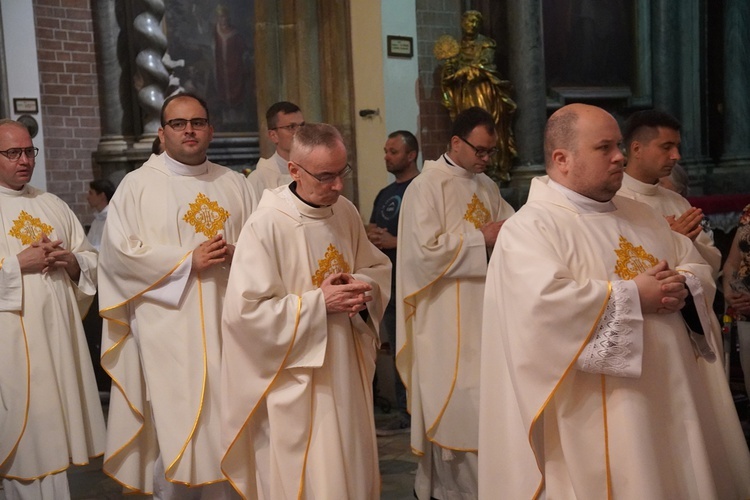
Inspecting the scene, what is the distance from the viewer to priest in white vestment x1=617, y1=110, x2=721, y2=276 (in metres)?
4.32

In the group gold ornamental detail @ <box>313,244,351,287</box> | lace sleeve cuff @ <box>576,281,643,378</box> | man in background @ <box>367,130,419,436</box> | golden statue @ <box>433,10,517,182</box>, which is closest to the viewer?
lace sleeve cuff @ <box>576,281,643,378</box>

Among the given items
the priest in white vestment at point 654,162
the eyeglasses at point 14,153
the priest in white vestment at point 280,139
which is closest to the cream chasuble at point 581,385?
the priest in white vestment at point 654,162

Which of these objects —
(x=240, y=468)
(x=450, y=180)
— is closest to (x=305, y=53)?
(x=450, y=180)

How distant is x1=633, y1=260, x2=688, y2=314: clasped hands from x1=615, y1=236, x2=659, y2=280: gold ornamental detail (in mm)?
102

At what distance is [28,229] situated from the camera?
5191 millimetres

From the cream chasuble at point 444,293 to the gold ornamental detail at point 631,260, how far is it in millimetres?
1659

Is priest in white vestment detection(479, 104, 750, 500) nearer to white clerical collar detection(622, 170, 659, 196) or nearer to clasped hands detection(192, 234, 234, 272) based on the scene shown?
white clerical collar detection(622, 170, 659, 196)

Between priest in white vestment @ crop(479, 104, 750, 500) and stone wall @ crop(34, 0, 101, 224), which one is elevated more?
stone wall @ crop(34, 0, 101, 224)

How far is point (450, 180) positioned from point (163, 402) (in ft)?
6.15

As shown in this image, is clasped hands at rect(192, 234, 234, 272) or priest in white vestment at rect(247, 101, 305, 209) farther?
priest in white vestment at rect(247, 101, 305, 209)

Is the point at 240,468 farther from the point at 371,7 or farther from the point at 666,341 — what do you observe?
the point at 371,7

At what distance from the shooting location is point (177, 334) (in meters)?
4.57

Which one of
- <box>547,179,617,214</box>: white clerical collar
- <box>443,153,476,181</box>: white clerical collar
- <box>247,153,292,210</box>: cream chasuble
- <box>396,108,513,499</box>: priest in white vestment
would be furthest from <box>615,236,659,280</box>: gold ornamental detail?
<box>247,153,292,210</box>: cream chasuble

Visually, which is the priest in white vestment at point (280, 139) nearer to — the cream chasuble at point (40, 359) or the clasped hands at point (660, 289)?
the cream chasuble at point (40, 359)
